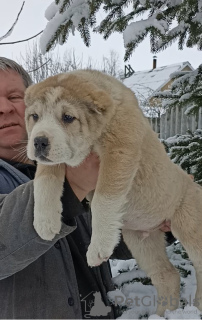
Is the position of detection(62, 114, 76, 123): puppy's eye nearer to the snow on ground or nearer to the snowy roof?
the snow on ground

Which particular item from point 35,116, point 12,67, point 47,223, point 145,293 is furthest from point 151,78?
point 47,223

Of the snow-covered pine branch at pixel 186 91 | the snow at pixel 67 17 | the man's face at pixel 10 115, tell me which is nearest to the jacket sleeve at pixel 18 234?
the man's face at pixel 10 115

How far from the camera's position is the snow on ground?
84.9 inches

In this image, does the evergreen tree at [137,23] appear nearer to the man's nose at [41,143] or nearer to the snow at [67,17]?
the snow at [67,17]

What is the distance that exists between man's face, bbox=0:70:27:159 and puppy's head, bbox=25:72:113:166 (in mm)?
582

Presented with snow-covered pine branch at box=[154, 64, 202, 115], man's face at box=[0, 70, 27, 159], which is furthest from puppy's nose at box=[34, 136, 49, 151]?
snow-covered pine branch at box=[154, 64, 202, 115]

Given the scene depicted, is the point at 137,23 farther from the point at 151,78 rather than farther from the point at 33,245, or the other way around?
the point at 151,78

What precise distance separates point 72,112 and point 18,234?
2.38 feet

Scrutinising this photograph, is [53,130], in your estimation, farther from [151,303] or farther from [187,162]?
[187,162]

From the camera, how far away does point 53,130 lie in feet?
6.17

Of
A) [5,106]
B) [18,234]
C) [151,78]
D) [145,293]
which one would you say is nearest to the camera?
[18,234]

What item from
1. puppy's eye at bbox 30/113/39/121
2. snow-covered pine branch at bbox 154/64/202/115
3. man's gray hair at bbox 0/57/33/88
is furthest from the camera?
snow-covered pine branch at bbox 154/64/202/115

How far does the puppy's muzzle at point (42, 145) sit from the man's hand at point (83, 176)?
20 centimetres

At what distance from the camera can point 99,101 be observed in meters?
1.98
